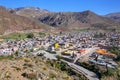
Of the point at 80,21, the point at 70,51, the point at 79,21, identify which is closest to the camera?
the point at 70,51

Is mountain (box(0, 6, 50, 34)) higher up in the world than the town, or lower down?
higher up

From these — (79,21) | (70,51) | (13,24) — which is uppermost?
(79,21)

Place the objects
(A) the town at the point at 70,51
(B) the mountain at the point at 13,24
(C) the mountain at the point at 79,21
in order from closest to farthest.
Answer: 1. (A) the town at the point at 70,51
2. (B) the mountain at the point at 13,24
3. (C) the mountain at the point at 79,21

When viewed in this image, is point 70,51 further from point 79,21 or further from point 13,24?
point 79,21

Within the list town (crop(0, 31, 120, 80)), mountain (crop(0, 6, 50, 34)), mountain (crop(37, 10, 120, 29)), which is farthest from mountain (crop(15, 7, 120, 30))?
town (crop(0, 31, 120, 80))

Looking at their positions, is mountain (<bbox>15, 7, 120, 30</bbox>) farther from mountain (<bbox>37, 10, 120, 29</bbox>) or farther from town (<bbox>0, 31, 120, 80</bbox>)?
town (<bbox>0, 31, 120, 80</bbox>)

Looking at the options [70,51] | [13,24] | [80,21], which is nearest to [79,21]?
[80,21]

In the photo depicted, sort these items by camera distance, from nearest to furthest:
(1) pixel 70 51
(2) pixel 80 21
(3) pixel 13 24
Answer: (1) pixel 70 51 → (3) pixel 13 24 → (2) pixel 80 21

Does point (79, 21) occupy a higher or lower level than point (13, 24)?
higher

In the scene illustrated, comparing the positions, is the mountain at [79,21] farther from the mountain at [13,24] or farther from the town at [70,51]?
the town at [70,51]

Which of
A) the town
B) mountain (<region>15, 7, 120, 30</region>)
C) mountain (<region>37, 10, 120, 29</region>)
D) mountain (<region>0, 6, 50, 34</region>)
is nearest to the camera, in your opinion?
the town

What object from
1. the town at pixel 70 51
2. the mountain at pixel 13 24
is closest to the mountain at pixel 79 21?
the mountain at pixel 13 24
